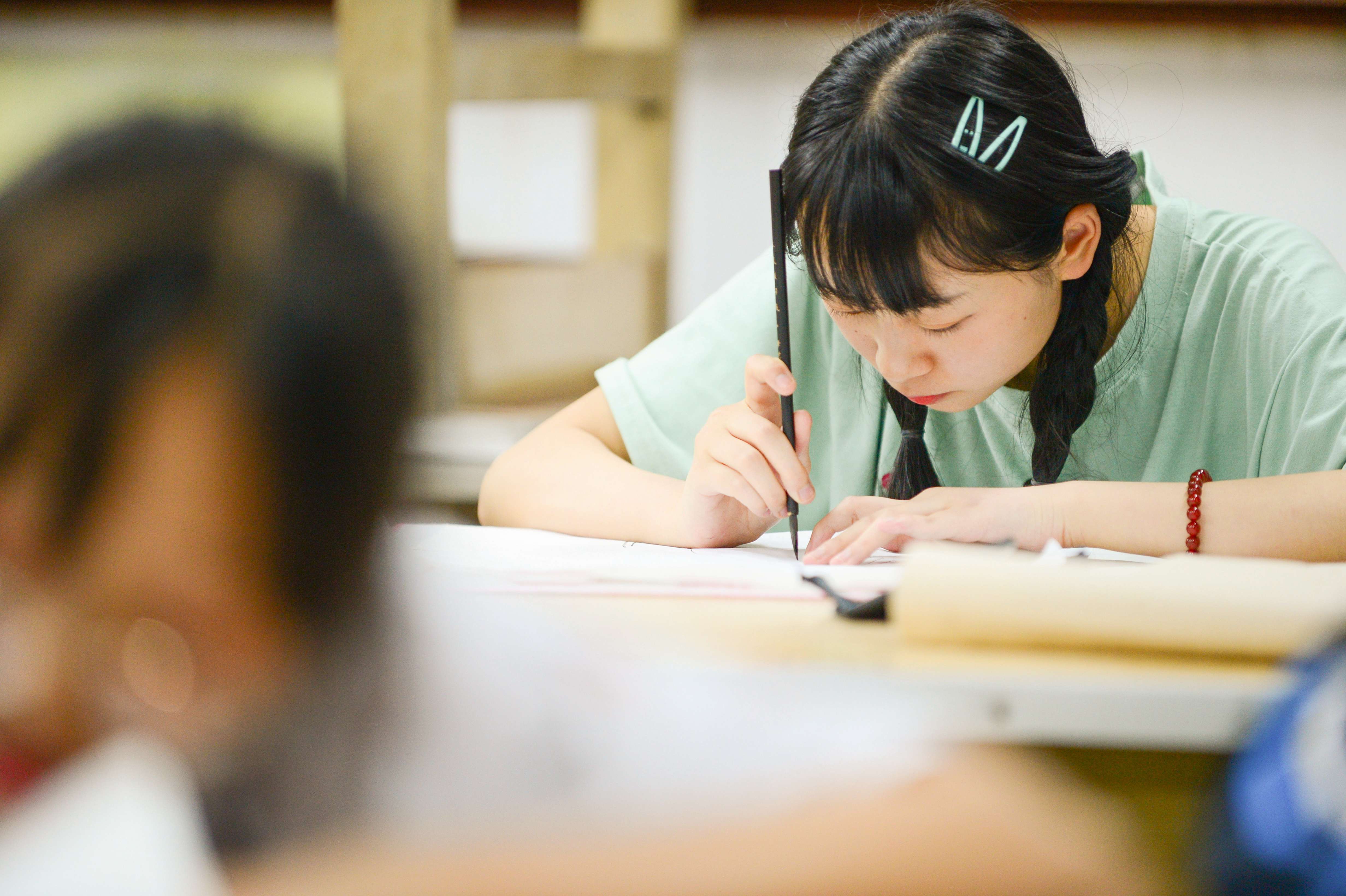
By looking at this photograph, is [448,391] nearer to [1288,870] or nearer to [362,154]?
[362,154]

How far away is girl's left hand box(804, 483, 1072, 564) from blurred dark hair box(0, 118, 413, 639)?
51 cm

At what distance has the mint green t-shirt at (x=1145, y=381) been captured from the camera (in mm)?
933

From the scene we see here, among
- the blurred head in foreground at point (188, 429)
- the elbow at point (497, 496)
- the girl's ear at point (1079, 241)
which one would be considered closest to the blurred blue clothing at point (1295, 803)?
the blurred head in foreground at point (188, 429)

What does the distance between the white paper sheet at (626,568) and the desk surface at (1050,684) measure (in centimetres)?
12

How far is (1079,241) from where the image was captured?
0.91 m

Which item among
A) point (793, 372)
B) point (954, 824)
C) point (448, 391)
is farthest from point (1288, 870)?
point (448, 391)

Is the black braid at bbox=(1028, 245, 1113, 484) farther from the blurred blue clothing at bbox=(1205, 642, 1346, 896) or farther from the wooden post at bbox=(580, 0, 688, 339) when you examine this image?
the wooden post at bbox=(580, 0, 688, 339)

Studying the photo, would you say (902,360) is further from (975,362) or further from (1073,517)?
(1073,517)

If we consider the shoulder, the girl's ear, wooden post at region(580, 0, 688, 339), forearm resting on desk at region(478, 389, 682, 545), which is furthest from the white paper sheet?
wooden post at region(580, 0, 688, 339)

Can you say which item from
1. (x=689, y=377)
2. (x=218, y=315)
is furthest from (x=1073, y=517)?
(x=218, y=315)

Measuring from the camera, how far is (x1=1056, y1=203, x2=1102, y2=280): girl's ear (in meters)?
0.89

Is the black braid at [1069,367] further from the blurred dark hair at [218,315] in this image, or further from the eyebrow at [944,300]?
the blurred dark hair at [218,315]

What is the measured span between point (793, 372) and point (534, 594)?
0.53 m

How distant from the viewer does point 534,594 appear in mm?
671
